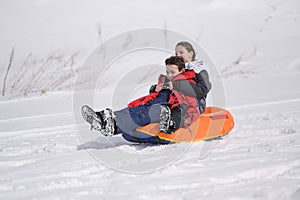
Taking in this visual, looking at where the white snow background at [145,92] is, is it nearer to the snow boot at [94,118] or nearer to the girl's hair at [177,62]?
the snow boot at [94,118]

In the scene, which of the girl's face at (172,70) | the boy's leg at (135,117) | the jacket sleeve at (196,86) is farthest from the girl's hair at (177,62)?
the boy's leg at (135,117)

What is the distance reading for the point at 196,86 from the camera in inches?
156

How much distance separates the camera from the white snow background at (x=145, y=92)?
2604mm

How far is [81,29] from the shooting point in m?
10.4

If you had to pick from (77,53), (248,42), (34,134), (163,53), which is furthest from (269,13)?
(34,134)

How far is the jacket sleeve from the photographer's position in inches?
154

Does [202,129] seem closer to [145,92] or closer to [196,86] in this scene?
[196,86]

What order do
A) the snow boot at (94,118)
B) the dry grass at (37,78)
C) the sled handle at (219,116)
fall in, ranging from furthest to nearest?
the dry grass at (37,78) → the sled handle at (219,116) → the snow boot at (94,118)

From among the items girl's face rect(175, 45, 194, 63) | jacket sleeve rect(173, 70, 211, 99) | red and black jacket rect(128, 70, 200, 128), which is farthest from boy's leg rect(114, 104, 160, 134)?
girl's face rect(175, 45, 194, 63)

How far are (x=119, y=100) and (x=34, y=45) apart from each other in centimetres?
397

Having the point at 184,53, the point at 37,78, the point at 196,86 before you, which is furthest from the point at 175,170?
the point at 37,78

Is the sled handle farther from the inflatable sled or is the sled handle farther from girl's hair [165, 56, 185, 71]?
girl's hair [165, 56, 185, 71]

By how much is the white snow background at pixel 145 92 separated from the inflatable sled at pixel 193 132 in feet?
0.33

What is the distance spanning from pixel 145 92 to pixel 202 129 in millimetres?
2781
